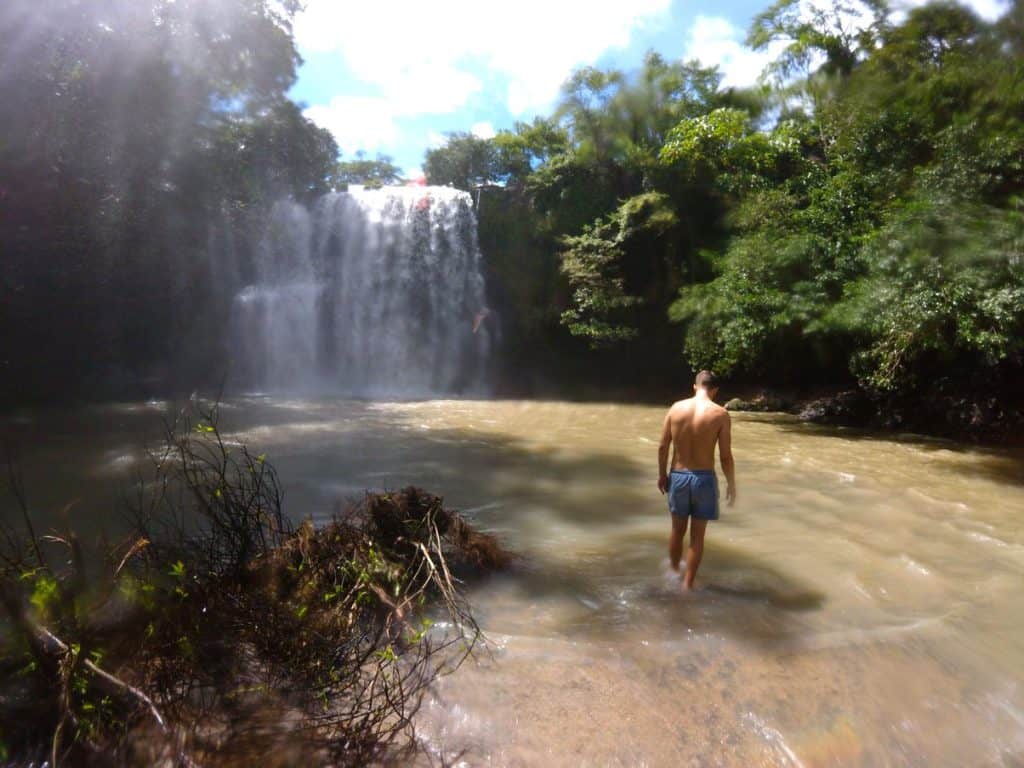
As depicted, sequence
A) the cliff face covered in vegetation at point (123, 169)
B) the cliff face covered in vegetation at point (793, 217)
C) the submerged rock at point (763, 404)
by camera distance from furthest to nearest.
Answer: the submerged rock at point (763, 404) < the cliff face covered in vegetation at point (123, 169) < the cliff face covered in vegetation at point (793, 217)

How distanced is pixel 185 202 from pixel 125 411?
4849 millimetres

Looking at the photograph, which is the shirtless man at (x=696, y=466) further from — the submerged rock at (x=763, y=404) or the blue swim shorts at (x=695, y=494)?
the submerged rock at (x=763, y=404)

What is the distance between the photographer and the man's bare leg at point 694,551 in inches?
178

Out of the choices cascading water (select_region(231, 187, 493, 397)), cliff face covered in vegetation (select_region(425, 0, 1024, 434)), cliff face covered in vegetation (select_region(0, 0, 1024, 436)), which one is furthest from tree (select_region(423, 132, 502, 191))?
cascading water (select_region(231, 187, 493, 397))

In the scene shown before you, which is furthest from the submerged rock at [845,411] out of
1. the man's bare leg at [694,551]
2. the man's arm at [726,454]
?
the man's bare leg at [694,551]

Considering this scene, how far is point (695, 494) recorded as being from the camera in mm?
4578

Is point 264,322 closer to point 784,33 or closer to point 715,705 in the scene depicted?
point 784,33

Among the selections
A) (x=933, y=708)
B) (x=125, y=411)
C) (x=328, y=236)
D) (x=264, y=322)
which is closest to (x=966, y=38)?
(x=933, y=708)

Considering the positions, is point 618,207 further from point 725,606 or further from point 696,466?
point 725,606

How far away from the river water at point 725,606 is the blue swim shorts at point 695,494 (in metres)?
0.51

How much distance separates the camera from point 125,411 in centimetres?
1397

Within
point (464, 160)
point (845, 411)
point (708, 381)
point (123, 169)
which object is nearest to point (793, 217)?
point (845, 411)

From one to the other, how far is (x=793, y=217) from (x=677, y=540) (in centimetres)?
1141

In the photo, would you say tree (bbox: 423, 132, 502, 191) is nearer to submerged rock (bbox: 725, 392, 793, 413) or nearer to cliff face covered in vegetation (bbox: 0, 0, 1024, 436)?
cliff face covered in vegetation (bbox: 0, 0, 1024, 436)
